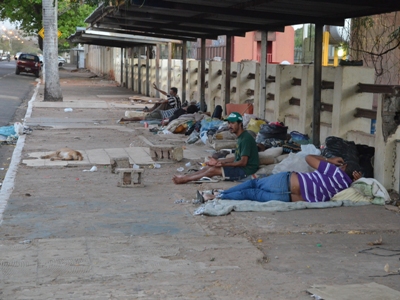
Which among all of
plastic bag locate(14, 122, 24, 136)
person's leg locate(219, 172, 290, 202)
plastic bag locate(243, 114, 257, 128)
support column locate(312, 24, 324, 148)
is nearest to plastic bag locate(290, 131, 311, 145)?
support column locate(312, 24, 324, 148)

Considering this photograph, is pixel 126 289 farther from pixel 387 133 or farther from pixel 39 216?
pixel 387 133

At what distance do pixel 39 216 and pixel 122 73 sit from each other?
35238mm

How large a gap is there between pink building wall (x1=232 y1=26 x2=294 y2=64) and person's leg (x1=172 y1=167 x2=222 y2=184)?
2350 centimetres

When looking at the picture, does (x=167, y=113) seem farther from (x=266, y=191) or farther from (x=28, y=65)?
(x=28, y=65)

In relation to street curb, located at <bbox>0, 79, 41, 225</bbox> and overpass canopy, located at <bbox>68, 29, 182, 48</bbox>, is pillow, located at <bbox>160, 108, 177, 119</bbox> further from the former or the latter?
overpass canopy, located at <bbox>68, 29, 182, 48</bbox>

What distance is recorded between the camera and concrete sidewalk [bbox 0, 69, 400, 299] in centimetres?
563

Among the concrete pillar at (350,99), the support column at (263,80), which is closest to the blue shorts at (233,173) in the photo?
the concrete pillar at (350,99)

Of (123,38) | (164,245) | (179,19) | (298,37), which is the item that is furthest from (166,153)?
(298,37)

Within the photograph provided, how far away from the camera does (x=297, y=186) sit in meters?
8.62

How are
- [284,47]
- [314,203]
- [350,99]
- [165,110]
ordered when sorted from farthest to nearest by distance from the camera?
[284,47], [165,110], [350,99], [314,203]

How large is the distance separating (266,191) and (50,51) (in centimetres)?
2012

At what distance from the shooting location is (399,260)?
648cm

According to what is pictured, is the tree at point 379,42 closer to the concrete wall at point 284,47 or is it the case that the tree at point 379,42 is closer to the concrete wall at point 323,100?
the concrete wall at point 323,100

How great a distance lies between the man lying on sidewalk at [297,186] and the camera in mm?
8625
